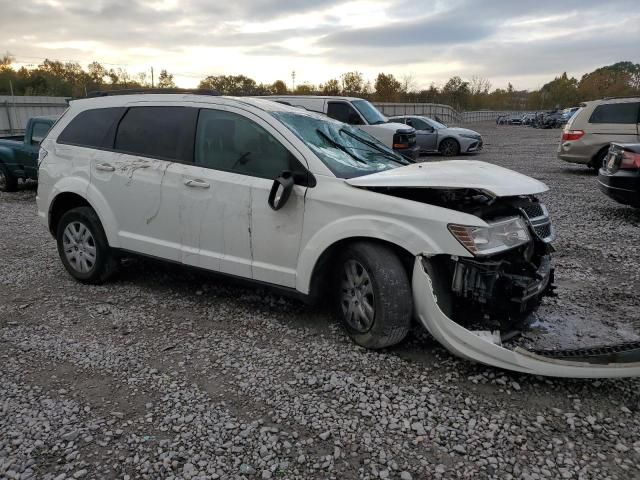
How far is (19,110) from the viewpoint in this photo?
24297 millimetres

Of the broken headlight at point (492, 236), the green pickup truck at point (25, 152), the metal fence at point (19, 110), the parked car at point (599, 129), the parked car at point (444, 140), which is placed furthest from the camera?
the metal fence at point (19, 110)

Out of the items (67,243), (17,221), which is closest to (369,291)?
(67,243)

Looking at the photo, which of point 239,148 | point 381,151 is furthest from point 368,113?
point 239,148

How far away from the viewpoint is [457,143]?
18.5 metres

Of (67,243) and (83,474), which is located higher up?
(67,243)

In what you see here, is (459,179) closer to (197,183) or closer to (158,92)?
(197,183)

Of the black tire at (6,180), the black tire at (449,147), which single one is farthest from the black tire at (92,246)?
the black tire at (449,147)

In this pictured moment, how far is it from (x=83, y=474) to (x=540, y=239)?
3123mm

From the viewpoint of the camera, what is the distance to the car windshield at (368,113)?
13688mm

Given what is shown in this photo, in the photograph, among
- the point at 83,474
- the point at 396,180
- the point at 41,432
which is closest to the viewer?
the point at 83,474

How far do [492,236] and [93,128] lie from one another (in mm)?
3898

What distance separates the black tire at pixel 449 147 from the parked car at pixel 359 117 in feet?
16.5

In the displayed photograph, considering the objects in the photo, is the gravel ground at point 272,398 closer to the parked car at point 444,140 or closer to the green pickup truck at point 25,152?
the green pickup truck at point 25,152

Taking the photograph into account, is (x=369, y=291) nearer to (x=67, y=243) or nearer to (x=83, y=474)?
(x=83, y=474)
